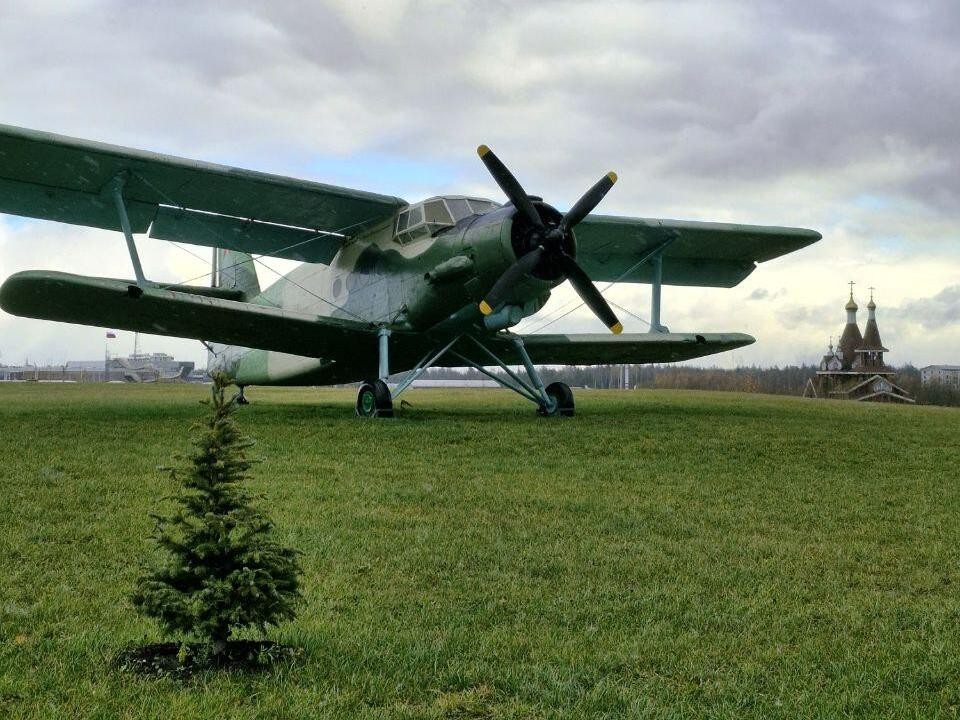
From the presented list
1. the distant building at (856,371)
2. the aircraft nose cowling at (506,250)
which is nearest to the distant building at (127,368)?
the distant building at (856,371)

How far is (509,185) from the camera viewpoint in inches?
546

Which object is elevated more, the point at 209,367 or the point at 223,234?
the point at 223,234

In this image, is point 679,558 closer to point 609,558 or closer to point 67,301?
point 609,558

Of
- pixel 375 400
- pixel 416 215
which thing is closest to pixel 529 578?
pixel 375 400

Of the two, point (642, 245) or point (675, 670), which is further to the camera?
point (642, 245)

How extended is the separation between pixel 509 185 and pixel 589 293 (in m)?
2.56

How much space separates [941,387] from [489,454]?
70.5 metres

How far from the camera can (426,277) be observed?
15.6 meters

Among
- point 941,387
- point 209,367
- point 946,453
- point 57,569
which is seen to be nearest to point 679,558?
point 57,569

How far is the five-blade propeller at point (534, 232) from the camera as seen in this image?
14.0 meters

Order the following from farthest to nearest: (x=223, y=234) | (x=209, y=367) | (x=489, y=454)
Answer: (x=209, y=367) < (x=223, y=234) < (x=489, y=454)

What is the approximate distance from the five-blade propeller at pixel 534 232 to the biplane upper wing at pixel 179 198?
335 cm

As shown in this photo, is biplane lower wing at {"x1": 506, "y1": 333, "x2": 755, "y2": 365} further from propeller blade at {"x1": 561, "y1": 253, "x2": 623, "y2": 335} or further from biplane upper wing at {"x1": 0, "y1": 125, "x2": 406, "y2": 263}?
biplane upper wing at {"x1": 0, "y1": 125, "x2": 406, "y2": 263}

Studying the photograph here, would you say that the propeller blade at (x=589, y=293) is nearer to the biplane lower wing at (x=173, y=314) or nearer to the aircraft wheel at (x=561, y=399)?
the aircraft wheel at (x=561, y=399)
